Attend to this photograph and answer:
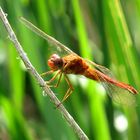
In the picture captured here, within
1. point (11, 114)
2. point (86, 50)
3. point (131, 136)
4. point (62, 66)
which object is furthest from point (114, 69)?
point (62, 66)

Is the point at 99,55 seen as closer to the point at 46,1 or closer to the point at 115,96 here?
the point at 46,1

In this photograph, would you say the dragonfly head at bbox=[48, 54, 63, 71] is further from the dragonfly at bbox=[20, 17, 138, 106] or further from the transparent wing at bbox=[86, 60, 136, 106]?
the transparent wing at bbox=[86, 60, 136, 106]

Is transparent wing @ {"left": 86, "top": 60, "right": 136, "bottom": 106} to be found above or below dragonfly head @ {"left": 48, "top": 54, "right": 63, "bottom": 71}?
below

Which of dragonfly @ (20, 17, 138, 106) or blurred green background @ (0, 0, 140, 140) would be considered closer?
dragonfly @ (20, 17, 138, 106)

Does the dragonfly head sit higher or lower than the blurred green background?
higher

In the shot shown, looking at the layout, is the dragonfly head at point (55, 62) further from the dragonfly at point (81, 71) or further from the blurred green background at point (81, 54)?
the blurred green background at point (81, 54)

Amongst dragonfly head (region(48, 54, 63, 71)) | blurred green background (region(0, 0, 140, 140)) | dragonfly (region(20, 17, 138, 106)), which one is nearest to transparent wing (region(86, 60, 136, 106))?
dragonfly (region(20, 17, 138, 106))

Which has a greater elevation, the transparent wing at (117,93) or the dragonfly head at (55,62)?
the dragonfly head at (55,62)

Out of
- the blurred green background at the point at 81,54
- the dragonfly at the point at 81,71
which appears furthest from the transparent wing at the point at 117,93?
the blurred green background at the point at 81,54

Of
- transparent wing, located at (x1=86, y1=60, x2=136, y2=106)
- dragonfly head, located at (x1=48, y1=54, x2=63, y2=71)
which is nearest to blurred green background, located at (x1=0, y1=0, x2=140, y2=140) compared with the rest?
transparent wing, located at (x1=86, y1=60, x2=136, y2=106)
